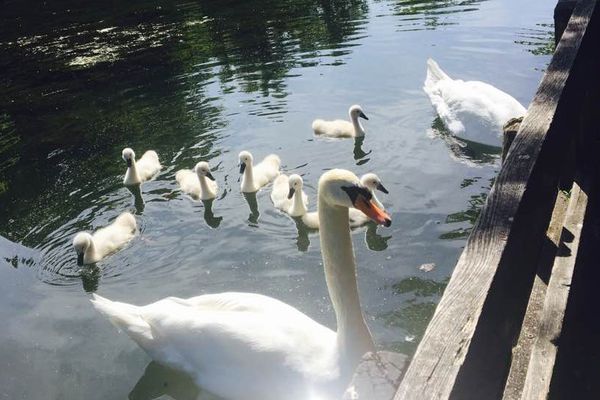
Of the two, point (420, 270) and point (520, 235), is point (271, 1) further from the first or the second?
point (520, 235)

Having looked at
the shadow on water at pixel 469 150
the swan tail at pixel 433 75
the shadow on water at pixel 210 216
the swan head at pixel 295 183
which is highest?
the swan tail at pixel 433 75

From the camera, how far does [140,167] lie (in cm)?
971

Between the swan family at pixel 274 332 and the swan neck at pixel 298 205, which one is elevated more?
the swan family at pixel 274 332

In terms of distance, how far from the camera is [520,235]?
7.18 ft

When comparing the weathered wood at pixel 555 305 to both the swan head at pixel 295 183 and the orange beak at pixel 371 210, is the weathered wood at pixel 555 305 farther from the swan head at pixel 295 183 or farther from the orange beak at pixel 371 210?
the swan head at pixel 295 183

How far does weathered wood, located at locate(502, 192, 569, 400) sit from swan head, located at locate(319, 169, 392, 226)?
3.23 ft

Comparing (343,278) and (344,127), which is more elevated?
(343,278)

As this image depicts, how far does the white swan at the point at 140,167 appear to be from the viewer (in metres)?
9.40

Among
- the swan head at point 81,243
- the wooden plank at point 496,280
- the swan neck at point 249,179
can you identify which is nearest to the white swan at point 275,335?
the wooden plank at point 496,280

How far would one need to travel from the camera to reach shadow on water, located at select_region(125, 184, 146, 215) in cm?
894

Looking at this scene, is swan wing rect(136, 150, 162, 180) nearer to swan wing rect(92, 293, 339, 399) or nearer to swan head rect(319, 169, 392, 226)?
swan wing rect(92, 293, 339, 399)

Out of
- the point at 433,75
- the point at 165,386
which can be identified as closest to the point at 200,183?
the point at 165,386

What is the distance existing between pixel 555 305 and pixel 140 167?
24.4 ft

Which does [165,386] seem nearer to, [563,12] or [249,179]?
[249,179]
